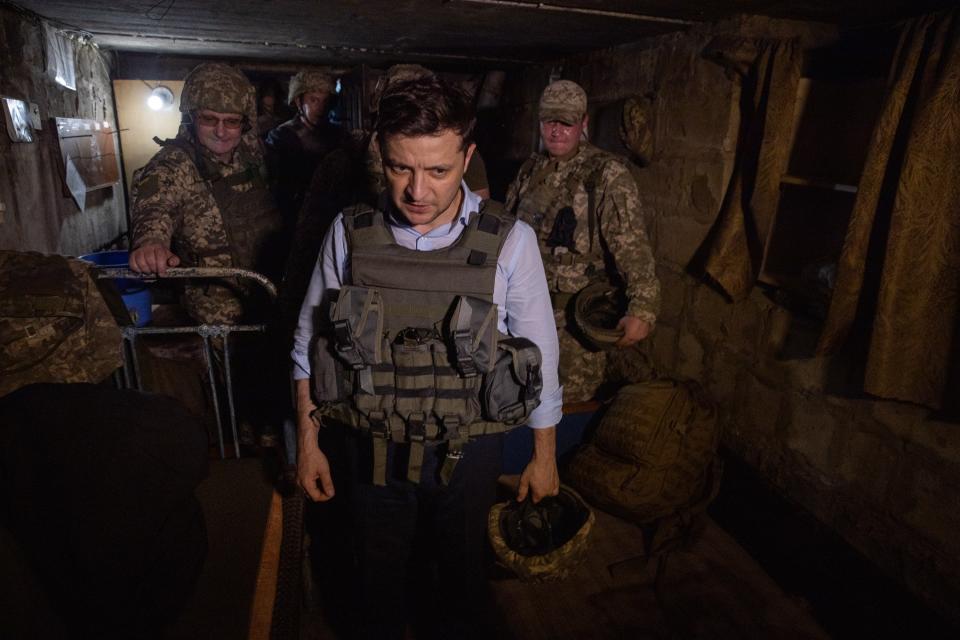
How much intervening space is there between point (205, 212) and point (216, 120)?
0.61m

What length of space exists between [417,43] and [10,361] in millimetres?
4103

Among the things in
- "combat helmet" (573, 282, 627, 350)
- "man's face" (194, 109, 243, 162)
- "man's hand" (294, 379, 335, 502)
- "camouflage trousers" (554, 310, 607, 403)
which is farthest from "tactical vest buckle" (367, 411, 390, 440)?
"man's face" (194, 109, 243, 162)

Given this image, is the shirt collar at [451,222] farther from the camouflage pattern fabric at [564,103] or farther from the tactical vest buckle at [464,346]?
the camouflage pattern fabric at [564,103]

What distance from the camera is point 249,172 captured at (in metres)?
3.89

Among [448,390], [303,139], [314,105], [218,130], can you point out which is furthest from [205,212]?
[448,390]

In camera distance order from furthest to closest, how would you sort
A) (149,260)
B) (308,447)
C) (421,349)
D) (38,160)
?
1. (38,160)
2. (149,260)
3. (308,447)
4. (421,349)

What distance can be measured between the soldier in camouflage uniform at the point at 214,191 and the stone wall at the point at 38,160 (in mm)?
871

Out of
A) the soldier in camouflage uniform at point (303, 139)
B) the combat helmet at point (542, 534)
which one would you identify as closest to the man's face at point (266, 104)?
the soldier in camouflage uniform at point (303, 139)

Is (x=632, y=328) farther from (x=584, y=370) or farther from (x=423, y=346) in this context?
(x=423, y=346)

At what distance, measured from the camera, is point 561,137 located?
3799mm

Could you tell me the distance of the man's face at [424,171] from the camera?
1.66 metres

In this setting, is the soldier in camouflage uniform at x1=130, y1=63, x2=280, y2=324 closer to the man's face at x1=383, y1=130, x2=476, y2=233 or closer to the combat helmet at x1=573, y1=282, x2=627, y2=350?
the man's face at x1=383, y1=130, x2=476, y2=233

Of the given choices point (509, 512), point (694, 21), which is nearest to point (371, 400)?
point (509, 512)

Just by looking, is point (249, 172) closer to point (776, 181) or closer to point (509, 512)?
point (509, 512)
